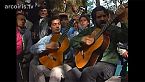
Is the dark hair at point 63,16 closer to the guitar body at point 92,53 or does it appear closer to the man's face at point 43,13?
the man's face at point 43,13

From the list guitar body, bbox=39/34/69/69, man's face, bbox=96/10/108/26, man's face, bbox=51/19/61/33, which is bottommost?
guitar body, bbox=39/34/69/69

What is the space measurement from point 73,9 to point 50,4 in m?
0.42

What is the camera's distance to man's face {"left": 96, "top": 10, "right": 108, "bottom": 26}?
5750mm

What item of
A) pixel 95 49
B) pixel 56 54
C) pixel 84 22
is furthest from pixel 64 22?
pixel 95 49

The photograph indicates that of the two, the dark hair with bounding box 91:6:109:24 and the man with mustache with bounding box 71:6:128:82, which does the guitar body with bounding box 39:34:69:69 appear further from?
the dark hair with bounding box 91:6:109:24

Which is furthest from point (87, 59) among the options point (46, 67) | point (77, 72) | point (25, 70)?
point (25, 70)

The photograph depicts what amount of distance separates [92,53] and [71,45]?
39 cm

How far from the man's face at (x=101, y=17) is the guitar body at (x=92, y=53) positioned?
0.23 m

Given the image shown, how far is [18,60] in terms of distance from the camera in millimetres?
6082

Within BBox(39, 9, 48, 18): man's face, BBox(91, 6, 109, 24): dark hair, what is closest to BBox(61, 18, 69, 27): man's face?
BBox(39, 9, 48, 18): man's face

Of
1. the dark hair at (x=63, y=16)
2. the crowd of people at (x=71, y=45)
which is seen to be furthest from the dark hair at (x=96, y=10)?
the dark hair at (x=63, y=16)

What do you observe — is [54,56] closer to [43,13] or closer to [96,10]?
[43,13]

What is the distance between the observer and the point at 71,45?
19.3 ft
